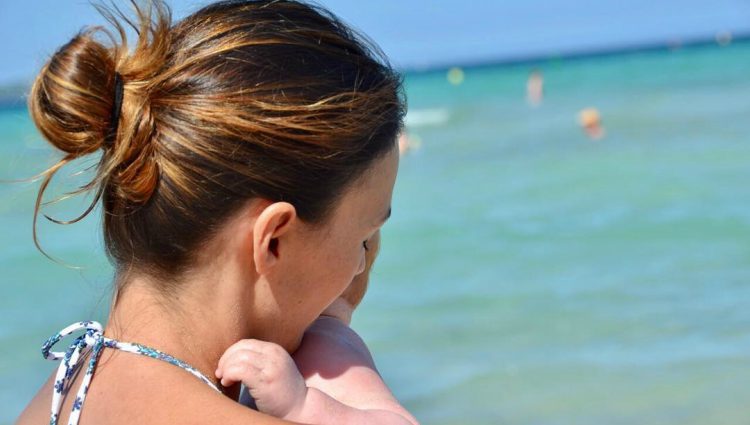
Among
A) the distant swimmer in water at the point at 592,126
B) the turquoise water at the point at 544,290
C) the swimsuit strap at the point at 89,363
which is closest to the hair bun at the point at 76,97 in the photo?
the turquoise water at the point at 544,290

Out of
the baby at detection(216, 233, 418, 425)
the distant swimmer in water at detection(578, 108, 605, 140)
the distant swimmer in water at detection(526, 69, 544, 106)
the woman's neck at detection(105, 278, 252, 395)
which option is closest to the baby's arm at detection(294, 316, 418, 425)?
the baby at detection(216, 233, 418, 425)

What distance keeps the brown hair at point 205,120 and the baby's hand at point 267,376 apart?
15 centimetres

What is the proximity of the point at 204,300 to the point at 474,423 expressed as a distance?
8.96 feet

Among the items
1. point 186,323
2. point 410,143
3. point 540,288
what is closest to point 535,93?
point 410,143

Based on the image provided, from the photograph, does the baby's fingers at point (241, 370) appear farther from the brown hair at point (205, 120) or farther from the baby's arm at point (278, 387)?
the brown hair at point (205, 120)

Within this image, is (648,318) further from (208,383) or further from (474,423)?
(208,383)

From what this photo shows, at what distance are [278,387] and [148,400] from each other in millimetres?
176

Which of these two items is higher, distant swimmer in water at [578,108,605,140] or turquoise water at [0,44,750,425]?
distant swimmer in water at [578,108,605,140]

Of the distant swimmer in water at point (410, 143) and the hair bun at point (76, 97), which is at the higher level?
the distant swimmer in water at point (410, 143)

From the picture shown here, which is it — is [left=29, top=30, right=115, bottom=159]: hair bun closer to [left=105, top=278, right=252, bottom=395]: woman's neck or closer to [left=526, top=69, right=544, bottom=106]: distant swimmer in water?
[left=105, top=278, right=252, bottom=395]: woman's neck

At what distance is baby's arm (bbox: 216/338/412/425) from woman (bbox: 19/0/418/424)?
0.14 feet

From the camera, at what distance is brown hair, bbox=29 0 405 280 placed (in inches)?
55.2

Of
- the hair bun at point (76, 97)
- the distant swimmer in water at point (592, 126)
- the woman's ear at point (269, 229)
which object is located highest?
the distant swimmer in water at point (592, 126)

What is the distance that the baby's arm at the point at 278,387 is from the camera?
1440mm
